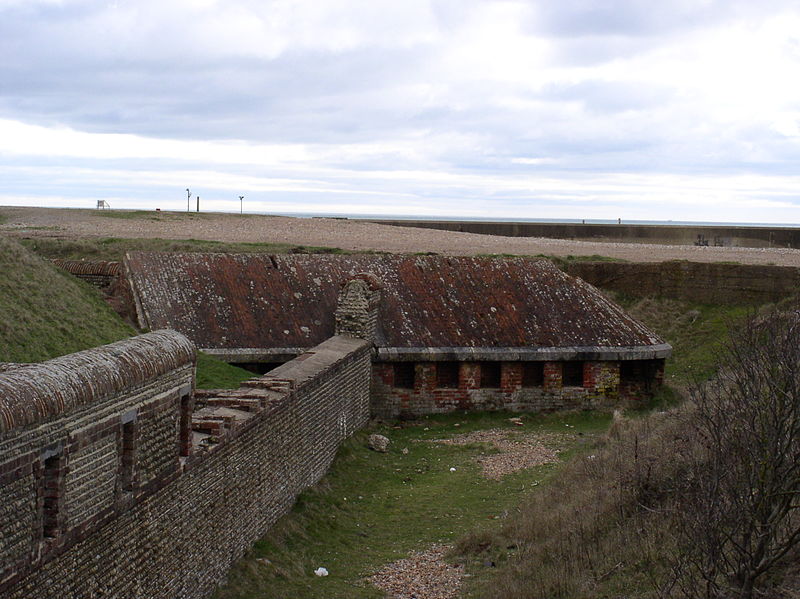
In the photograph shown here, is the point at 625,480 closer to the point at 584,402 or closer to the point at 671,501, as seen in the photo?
the point at 671,501

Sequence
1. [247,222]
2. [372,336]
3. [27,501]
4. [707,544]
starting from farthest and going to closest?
[247,222] < [372,336] < [707,544] < [27,501]

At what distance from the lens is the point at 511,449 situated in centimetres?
1839

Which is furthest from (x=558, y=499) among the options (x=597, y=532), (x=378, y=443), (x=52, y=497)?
(x=52, y=497)

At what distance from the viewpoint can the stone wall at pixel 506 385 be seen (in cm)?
2111

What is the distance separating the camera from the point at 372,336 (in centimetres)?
2070

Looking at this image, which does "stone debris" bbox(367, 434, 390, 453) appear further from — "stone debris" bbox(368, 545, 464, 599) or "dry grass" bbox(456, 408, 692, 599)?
"stone debris" bbox(368, 545, 464, 599)

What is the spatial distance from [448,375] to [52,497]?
1543 centimetres

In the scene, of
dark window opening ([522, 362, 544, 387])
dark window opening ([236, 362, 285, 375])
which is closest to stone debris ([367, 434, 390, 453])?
dark window opening ([236, 362, 285, 375])

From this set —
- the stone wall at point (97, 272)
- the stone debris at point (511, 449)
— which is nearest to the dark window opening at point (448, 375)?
the stone debris at point (511, 449)

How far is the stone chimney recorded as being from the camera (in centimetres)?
2011

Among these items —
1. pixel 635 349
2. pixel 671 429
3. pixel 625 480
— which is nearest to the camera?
pixel 625 480

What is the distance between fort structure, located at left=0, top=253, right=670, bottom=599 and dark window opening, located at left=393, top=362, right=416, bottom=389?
0.27 ft

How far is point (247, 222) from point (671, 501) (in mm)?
45801

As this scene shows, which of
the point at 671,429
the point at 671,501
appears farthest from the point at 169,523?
the point at 671,429
